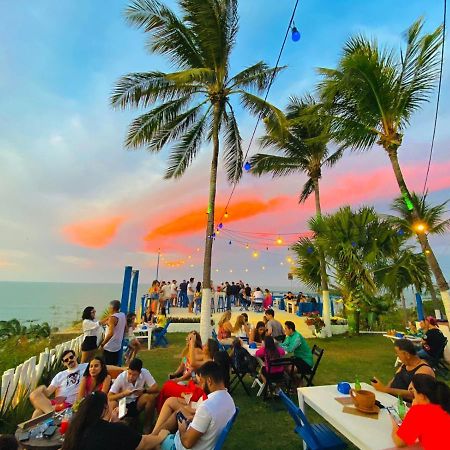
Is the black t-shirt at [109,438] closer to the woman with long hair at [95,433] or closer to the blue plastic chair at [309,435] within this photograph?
the woman with long hair at [95,433]

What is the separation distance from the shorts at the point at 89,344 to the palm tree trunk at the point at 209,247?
3387mm

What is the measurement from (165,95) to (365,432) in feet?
35.4

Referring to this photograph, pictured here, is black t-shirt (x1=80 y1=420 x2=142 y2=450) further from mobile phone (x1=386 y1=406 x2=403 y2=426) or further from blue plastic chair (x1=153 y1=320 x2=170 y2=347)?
blue plastic chair (x1=153 y1=320 x2=170 y2=347)

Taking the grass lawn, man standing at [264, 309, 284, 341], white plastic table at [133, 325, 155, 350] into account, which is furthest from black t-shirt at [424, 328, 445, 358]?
white plastic table at [133, 325, 155, 350]

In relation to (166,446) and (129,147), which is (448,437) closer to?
(166,446)

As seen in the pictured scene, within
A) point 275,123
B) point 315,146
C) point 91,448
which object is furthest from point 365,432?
point 315,146

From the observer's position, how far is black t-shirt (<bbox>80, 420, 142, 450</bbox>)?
1934mm

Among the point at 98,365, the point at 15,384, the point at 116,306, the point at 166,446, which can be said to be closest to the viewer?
the point at 166,446

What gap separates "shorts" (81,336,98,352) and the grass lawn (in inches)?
66.3

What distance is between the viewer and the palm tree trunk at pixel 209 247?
28.2 ft

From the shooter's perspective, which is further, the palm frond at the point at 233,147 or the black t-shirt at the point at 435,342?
the palm frond at the point at 233,147

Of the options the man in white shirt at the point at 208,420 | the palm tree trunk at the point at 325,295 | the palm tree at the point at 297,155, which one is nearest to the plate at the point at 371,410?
the man in white shirt at the point at 208,420

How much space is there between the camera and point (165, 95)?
10.1 m

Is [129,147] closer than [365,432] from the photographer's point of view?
No
